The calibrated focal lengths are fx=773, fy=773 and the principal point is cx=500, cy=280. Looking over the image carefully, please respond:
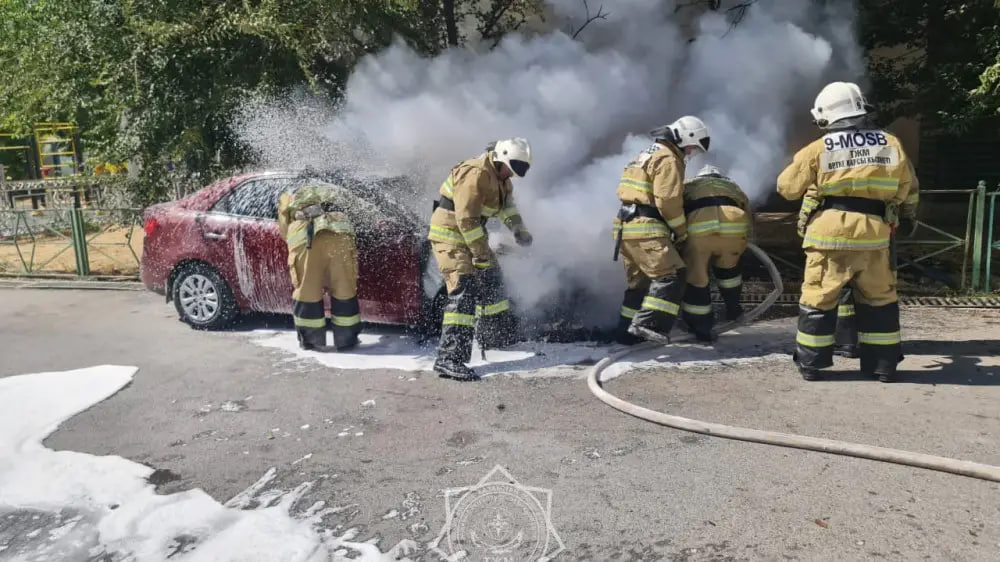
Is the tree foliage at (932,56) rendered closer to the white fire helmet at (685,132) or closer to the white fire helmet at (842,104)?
the white fire helmet at (842,104)

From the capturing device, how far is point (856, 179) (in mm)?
4965

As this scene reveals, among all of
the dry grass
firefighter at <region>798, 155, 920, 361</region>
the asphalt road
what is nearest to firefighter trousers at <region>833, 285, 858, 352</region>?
firefighter at <region>798, 155, 920, 361</region>

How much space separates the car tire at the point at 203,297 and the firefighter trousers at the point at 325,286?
1.03m

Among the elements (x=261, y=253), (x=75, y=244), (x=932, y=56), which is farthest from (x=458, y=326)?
(x=932, y=56)

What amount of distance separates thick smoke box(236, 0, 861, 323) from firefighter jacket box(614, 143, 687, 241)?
2.73ft

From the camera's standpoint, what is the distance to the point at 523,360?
5.94m

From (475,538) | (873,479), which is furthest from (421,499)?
(873,479)

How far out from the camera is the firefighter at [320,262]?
607 centimetres

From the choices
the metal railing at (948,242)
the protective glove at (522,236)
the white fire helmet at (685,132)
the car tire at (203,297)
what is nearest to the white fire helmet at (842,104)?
the white fire helmet at (685,132)

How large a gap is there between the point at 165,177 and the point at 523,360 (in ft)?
18.4

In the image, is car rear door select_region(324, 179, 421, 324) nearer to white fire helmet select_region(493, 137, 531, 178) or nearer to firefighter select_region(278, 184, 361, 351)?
firefighter select_region(278, 184, 361, 351)

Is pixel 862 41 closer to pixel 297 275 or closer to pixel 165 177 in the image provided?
pixel 297 275

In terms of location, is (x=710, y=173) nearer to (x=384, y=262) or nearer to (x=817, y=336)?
(x=817, y=336)

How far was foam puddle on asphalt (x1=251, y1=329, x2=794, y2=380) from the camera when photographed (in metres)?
5.75
